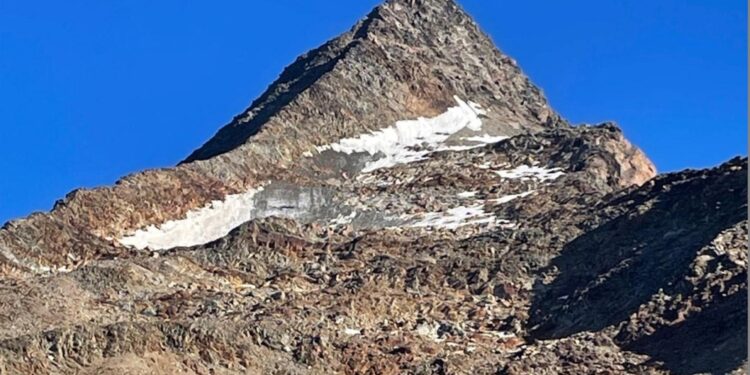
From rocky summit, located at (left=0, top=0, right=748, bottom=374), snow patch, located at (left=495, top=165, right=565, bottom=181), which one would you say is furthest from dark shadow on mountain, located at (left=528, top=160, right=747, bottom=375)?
snow patch, located at (left=495, top=165, right=565, bottom=181)

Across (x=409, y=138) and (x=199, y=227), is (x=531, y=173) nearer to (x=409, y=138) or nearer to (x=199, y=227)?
(x=409, y=138)

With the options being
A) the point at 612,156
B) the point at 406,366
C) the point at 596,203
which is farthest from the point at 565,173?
the point at 406,366

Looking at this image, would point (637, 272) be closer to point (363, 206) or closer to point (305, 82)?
point (363, 206)

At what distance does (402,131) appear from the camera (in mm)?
110188

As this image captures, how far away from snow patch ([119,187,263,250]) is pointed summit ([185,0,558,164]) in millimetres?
6228

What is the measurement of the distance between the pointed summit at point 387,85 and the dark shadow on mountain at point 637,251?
2912cm

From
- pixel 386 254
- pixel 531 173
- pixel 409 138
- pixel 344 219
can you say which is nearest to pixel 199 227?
pixel 344 219

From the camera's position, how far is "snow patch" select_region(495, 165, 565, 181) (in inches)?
3684

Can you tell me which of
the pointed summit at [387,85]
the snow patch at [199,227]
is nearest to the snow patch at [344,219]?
the snow patch at [199,227]

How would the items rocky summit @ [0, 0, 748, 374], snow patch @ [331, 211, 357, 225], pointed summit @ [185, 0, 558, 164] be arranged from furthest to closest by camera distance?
pointed summit @ [185, 0, 558, 164], snow patch @ [331, 211, 357, 225], rocky summit @ [0, 0, 748, 374]

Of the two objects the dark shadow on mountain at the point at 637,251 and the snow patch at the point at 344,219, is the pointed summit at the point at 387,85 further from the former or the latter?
the dark shadow on mountain at the point at 637,251

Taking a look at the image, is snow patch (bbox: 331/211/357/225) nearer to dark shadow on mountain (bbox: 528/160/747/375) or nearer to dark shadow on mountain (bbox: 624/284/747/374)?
dark shadow on mountain (bbox: 528/160/747/375)

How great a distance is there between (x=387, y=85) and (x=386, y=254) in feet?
Answer: 130

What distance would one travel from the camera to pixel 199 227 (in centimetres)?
8894
